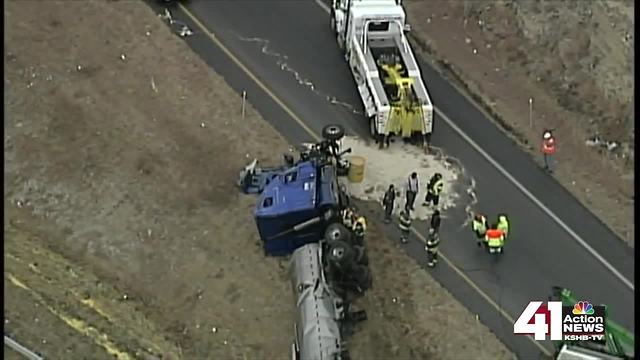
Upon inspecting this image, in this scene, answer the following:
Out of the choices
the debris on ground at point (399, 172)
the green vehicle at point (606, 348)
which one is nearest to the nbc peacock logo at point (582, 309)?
the green vehicle at point (606, 348)

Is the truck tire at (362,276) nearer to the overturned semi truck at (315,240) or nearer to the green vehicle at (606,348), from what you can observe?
the overturned semi truck at (315,240)

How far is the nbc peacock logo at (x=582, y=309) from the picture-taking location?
1902 cm

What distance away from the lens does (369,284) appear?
20.6 meters

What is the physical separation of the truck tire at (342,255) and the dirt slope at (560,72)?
7.04 m

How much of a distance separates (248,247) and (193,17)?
924 centimetres

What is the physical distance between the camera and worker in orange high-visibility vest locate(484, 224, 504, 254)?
71.9 feet

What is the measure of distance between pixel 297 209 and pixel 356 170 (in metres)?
2.88

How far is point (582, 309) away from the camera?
19.3 meters

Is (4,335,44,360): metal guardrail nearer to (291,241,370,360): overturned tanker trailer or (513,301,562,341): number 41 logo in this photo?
(291,241,370,360): overturned tanker trailer

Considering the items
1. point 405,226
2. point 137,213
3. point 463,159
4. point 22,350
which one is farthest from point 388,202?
point 22,350

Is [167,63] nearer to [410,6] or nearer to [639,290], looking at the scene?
[410,6]

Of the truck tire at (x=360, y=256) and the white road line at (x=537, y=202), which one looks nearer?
the truck tire at (x=360, y=256)

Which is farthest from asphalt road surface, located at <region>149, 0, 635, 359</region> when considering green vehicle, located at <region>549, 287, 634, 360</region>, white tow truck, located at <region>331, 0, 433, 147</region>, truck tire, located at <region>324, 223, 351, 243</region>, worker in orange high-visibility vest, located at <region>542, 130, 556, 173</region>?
truck tire, located at <region>324, 223, 351, 243</region>

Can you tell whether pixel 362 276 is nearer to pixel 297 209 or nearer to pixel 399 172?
pixel 297 209
